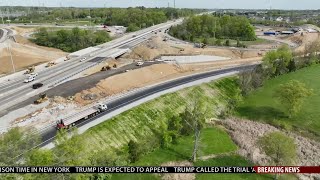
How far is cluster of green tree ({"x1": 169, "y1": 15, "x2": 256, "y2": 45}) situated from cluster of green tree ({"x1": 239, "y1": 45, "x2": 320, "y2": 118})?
4726 centimetres

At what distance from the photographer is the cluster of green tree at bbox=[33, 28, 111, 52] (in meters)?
141

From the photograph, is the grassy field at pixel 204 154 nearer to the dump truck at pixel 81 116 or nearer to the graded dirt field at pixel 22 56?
the dump truck at pixel 81 116

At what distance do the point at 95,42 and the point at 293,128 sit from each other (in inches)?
4080

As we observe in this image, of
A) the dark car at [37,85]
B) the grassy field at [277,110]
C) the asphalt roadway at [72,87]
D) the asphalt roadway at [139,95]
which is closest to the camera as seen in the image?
the asphalt roadway at [139,95]

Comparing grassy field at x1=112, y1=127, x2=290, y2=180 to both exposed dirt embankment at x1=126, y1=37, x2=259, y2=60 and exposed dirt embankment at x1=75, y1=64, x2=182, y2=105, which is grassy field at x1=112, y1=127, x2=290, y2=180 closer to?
exposed dirt embankment at x1=75, y1=64, x2=182, y2=105

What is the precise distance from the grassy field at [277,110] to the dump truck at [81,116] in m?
32.3

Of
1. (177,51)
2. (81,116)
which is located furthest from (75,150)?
(177,51)

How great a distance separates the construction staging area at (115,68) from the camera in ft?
205

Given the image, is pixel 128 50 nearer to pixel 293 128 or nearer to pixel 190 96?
pixel 190 96

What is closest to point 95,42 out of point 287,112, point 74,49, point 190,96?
point 74,49

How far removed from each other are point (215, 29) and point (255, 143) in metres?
111

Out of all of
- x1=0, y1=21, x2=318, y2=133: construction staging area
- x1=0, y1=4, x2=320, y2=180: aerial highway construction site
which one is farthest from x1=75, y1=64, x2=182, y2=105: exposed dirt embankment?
x1=0, y1=4, x2=320, y2=180: aerial highway construction site

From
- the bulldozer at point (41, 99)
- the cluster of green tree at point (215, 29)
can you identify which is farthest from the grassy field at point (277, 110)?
the cluster of green tree at point (215, 29)

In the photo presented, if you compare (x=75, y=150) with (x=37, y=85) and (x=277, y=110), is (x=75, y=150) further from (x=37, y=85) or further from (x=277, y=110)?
(x=277, y=110)
